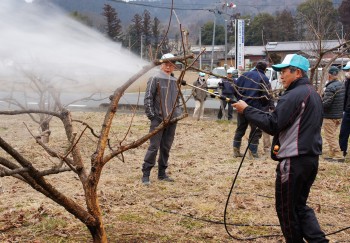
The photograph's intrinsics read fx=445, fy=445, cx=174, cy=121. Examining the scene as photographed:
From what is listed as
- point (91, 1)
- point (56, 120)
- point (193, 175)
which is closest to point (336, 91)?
point (193, 175)

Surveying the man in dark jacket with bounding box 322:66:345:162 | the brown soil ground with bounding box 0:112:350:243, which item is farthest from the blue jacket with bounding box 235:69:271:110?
the man in dark jacket with bounding box 322:66:345:162

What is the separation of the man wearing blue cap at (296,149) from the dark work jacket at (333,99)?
5148mm

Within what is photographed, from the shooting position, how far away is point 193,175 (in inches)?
298

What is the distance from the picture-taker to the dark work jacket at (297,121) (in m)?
3.93

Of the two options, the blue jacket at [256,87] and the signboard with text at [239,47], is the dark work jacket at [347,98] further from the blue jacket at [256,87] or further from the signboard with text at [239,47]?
the signboard with text at [239,47]

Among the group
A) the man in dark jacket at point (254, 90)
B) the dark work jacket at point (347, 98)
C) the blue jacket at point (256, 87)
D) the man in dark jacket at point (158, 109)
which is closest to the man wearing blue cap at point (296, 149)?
the man in dark jacket at point (158, 109)

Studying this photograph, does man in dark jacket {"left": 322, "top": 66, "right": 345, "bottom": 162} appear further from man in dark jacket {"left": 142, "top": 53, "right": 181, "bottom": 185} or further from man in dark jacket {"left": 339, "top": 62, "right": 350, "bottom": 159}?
man in dark jacket {"left": 142, "top": 53, "right": 181, "bottom": 185}

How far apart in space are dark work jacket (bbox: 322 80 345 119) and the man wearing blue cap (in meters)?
5.15

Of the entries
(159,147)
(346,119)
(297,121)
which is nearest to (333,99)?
(346,119)

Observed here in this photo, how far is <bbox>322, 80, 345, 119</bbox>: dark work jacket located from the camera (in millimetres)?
8859

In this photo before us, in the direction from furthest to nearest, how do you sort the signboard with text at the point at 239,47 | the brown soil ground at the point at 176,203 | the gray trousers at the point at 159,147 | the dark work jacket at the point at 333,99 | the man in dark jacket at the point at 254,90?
the signboard with text at the point at 239,47 → the dark work jacket at the point at 333,99 → the man in dark jacket at the point at 254,90 → the gray trousers at the point at 159,147 → the brown soil ground at the point at 176,203

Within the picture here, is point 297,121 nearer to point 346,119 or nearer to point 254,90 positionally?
point 254,90

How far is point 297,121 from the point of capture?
3957 mm

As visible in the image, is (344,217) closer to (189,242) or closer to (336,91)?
(189,242)
